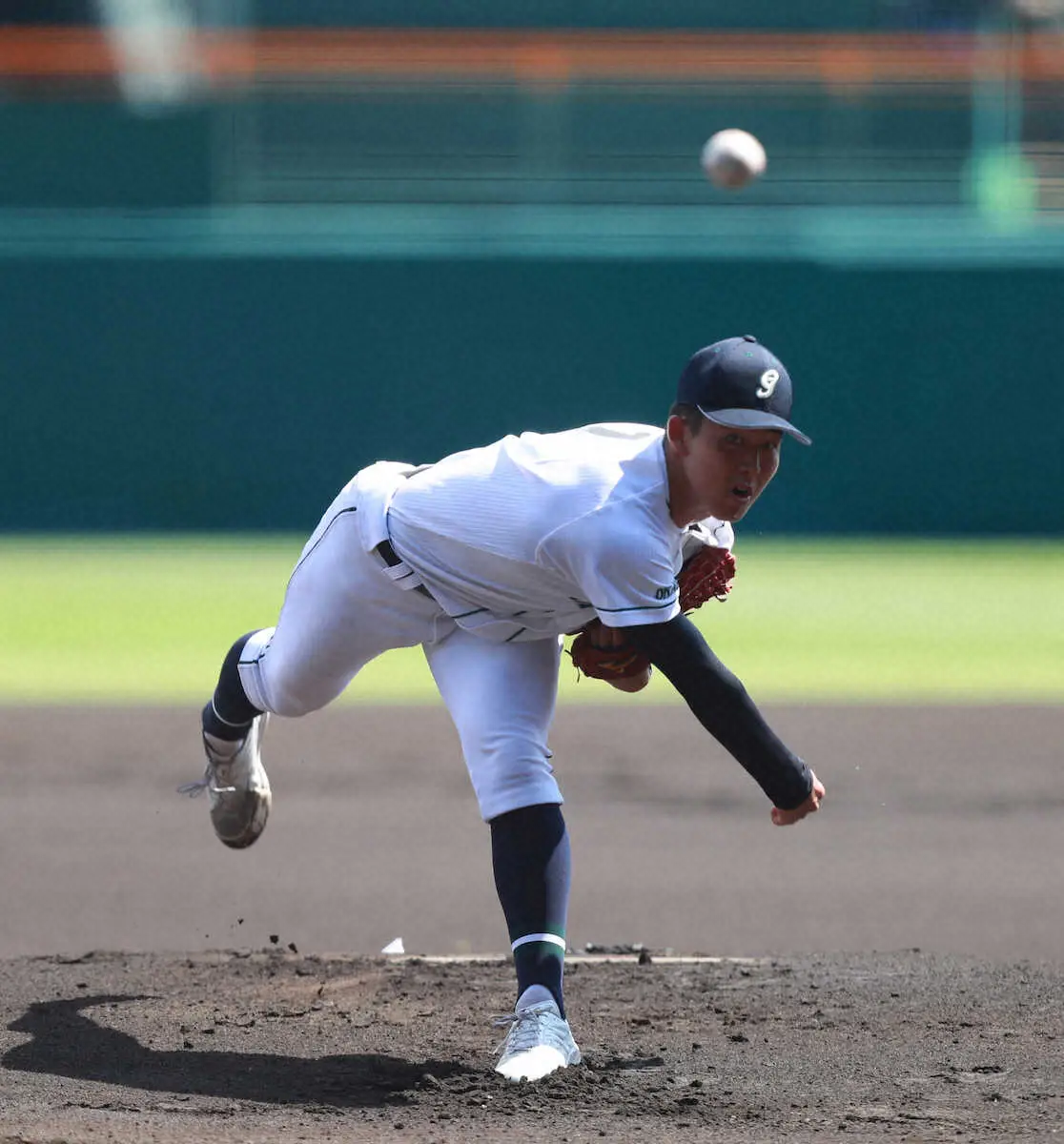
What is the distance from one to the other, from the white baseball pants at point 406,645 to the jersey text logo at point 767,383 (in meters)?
0.81

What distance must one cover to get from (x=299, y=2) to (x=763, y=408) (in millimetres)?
14645

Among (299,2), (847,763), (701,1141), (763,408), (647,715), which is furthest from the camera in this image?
(299,2)

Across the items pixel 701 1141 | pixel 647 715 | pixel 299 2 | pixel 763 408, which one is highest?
pixel 299 2

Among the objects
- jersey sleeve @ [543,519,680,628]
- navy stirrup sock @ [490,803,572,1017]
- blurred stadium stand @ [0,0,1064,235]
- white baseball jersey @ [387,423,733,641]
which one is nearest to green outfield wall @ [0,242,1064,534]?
blurred stadium stand @ [0,0,1064,235]

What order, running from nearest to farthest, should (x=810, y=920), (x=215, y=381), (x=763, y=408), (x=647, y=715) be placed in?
(x=763, y=408), (x=810, y=920), (x=647, y=715), (x=215, y=381)

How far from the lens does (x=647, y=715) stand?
A: 8453 mm

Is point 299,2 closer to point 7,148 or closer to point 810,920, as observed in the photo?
point 7,148

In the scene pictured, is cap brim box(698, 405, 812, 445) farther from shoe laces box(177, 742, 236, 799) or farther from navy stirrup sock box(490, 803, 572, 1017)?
shoe laces box(177, 742, 236, 799)

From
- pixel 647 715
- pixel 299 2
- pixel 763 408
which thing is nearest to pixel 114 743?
pixel 647 715

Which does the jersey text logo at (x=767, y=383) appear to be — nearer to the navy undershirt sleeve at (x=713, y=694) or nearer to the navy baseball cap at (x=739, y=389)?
the navy baseball cap at (x=739, y=389)

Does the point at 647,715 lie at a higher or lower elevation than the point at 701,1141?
lower

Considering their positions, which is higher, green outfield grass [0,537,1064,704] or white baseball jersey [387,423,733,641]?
white baseball jersey [387,423,733,641]

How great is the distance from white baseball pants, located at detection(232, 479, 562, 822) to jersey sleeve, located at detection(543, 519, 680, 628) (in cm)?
44

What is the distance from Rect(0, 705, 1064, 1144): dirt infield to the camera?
3.63 m
